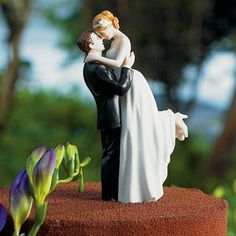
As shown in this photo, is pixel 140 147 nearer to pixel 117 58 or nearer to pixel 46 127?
pixel 117 58

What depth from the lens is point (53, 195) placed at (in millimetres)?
1810

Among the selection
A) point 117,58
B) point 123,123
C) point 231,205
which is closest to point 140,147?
point 123,123

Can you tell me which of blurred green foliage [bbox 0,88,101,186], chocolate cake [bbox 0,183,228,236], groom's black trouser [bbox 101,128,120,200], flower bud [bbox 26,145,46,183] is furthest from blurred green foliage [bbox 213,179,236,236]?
blurred green foliage [bbox 0,88,101,186]

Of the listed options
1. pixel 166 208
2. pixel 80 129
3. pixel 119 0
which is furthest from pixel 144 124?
pixel 80 129

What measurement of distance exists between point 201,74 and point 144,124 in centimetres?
457

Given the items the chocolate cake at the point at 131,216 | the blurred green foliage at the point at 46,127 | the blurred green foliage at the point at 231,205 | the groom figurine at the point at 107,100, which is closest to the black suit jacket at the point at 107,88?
the groom figurine at the point at 107,100

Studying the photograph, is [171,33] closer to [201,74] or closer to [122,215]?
[201,74]

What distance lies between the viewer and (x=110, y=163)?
69.9 inches

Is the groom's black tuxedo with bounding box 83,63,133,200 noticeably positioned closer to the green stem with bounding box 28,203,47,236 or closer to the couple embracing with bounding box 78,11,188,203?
the couple embracing with bounding box 78,11,188,203

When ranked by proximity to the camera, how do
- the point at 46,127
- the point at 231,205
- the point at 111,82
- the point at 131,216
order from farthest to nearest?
the point at 46,127
the point at 231,205
the point at 111,82
the point at 131,216

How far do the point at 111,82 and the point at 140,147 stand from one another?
162 mm

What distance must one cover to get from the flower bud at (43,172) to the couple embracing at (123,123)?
345mm

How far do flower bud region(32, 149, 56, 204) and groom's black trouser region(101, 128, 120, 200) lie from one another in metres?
0.35

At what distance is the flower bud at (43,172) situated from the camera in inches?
55.7
